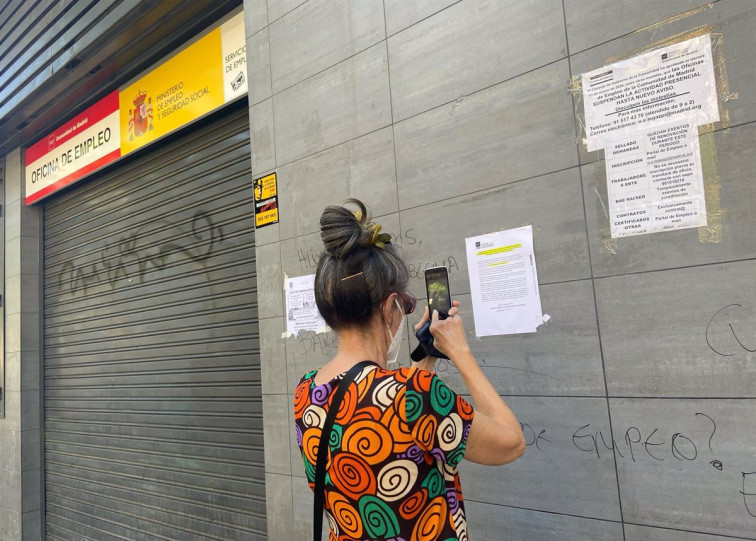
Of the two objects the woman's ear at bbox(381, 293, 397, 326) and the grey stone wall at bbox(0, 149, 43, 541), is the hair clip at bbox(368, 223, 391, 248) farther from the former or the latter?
the grey stone wall at bbox(0, 149, 43, 541)

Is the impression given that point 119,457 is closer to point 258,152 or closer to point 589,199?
point 258,152

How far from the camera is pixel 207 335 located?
5000mm

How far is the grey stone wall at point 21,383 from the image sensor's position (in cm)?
693

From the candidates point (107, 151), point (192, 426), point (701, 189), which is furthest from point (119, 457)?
point (701, 189)

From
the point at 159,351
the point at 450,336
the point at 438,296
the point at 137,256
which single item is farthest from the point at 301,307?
the point at 137,256

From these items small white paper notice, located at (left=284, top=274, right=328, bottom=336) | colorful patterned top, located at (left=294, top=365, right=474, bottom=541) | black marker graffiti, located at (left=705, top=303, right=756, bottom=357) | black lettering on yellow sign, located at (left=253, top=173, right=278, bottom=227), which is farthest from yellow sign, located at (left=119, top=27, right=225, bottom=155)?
black marker graffiti, located at (left=705, top=303, right=756, bottom=357)

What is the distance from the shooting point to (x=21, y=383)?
23.2ft

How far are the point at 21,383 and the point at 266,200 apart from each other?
513 centimetres

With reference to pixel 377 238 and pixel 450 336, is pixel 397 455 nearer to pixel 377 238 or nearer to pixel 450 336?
pixel 450 336

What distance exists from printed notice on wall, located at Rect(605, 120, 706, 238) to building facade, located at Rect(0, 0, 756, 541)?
0.09ft

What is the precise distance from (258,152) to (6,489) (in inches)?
243

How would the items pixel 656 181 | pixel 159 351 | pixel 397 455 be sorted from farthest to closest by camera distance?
pixel 159 351 → pixel 656 181 → pixel 397 455

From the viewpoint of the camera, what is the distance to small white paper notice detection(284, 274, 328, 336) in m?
3.72

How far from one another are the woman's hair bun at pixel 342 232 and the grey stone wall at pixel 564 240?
1116 millimetres
